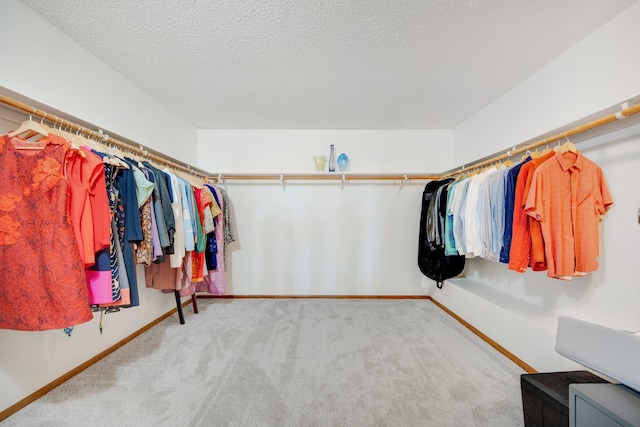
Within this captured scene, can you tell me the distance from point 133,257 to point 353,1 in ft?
6.29

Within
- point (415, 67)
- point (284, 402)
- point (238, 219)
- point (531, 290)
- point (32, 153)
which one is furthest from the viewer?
point (238, 219)

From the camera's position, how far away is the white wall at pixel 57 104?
4.06 ft

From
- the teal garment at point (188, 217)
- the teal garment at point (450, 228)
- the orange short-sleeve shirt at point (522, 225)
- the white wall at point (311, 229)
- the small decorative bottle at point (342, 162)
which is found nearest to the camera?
the orange short-sleeve shirt at point (522, 225)

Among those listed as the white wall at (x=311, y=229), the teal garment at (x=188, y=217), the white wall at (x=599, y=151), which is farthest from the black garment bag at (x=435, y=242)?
the teal garment at (x=188, y=217)

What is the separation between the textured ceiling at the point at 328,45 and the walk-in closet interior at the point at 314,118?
0.05 feet

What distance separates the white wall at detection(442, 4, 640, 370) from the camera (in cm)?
128

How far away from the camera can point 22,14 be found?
1.25 metres

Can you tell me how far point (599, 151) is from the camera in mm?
1458

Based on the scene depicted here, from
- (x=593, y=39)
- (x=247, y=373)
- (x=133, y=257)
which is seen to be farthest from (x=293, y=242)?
(x=593, y=39)

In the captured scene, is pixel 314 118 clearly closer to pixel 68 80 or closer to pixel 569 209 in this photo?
pixel 68 80

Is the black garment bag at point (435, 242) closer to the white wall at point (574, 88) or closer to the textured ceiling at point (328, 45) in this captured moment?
the white wall at point (574, 88)

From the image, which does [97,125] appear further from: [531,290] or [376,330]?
[531,290]

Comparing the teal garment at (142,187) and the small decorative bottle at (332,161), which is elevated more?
the small decorative bottle at (332,161)

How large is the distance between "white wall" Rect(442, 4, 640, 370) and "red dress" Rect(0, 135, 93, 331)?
2.77 metres
